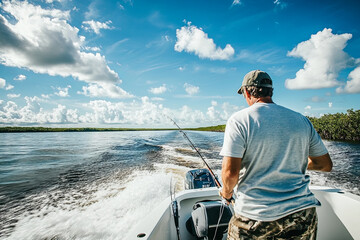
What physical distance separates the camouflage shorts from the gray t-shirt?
49mm

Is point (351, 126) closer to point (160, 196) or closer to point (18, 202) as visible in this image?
point (160, 196)

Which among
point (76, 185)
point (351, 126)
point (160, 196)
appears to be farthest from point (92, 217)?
point (351, 126)

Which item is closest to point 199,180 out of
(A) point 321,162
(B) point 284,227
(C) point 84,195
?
(A) point 321,162

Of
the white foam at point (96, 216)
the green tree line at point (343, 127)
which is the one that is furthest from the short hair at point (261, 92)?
the green tree line at point (343, 127)

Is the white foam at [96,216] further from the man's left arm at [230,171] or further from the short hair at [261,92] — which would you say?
the short hair at [261,92]

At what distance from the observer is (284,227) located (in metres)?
1.09

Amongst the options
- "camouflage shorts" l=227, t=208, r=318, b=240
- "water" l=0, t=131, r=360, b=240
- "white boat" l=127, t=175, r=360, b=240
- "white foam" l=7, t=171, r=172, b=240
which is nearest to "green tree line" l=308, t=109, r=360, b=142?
"water" l=0, t=131, r=360, b=240

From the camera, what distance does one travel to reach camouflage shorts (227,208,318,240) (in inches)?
42.7

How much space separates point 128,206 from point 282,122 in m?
5.03

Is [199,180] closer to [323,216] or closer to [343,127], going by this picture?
[323,216]

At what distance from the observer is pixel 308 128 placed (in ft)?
3.90

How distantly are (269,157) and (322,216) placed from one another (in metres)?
2.63

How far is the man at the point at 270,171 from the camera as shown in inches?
42.3

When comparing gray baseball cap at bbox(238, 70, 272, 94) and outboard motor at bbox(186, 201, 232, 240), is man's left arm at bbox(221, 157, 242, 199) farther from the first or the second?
outboard motor at bbox(186, 201, 232, 240)
